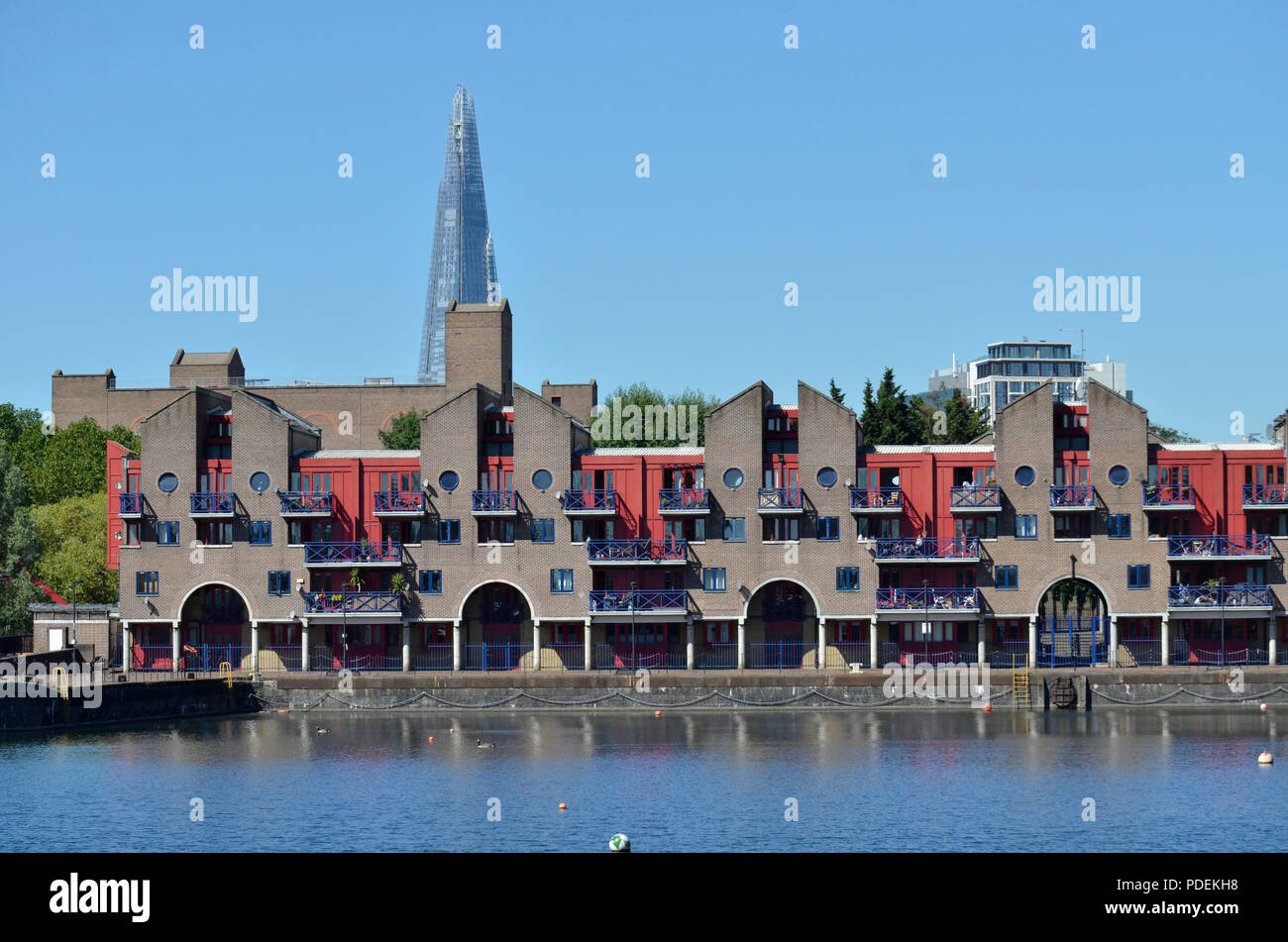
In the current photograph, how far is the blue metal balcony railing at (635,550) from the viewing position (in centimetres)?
8650

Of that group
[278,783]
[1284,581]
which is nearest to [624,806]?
[278,783]

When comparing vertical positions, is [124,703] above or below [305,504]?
below

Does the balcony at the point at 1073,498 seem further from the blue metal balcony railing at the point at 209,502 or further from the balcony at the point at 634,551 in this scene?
the blue metal balcony railing at the point at 209,502

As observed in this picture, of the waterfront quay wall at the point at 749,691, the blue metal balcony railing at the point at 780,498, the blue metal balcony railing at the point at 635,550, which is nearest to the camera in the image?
the waterfront quay wall at the point at 749,691

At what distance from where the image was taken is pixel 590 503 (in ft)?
284

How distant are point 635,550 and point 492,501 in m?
8.41

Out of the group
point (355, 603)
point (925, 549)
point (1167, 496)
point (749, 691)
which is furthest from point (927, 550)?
point (355, 603)

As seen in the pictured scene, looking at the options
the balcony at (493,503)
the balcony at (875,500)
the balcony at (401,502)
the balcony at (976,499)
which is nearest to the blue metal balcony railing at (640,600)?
the balcony at (493,503)

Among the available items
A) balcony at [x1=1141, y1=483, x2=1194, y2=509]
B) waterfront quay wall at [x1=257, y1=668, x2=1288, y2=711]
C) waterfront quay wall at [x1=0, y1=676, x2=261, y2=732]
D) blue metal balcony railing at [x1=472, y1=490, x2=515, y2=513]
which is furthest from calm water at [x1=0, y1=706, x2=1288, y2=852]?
blue metal balcony railing at [x1=472, y1=490, x2=515, y2=513]

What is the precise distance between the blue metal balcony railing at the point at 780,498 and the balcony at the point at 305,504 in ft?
80.4

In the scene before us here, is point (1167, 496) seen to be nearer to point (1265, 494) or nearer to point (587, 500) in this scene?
point (1265, 494)

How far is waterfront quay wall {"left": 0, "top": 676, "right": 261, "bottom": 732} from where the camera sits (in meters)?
72.7
